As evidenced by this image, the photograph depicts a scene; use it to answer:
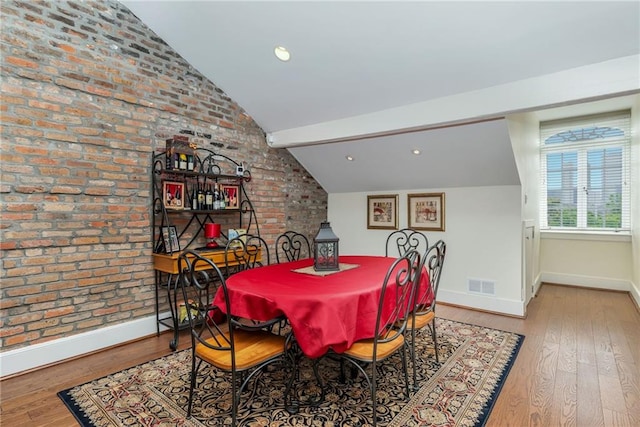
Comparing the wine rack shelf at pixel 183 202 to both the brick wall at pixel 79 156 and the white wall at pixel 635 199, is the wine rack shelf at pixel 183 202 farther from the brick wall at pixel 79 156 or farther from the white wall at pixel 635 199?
the white wall at pixel 635 199

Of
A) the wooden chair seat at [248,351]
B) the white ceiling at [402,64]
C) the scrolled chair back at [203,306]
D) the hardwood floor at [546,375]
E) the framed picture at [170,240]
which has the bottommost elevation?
the hardwood floor at [546,375]

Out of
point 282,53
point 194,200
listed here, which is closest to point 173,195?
point 194,200

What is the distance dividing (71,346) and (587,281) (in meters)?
6.40

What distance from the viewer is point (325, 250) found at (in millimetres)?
2555

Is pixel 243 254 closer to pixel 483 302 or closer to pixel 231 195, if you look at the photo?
pixel 231 195

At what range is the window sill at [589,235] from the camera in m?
4.83

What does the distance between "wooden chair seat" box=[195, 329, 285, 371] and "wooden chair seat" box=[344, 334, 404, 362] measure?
0.41 m

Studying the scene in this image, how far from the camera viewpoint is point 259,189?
436 centimetres

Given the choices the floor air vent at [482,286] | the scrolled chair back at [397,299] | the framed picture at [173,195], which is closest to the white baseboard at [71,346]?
the framed picture at [173,195]

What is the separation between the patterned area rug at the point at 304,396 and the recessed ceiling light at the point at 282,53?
2590mm

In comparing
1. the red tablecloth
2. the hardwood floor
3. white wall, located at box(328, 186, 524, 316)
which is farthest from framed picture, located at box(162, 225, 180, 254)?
white wall, located at box(328, 186, 524, 316)

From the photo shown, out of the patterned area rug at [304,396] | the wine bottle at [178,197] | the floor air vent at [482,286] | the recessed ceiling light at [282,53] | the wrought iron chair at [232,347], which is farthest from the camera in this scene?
the floor air vent at [482,286]

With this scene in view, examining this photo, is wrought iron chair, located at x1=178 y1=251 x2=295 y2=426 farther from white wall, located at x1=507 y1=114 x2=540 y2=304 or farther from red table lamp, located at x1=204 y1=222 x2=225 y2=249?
white wall, located at x1=507 y1=114 x2=540 y2=304

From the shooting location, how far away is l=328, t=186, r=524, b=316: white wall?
12.7ft
